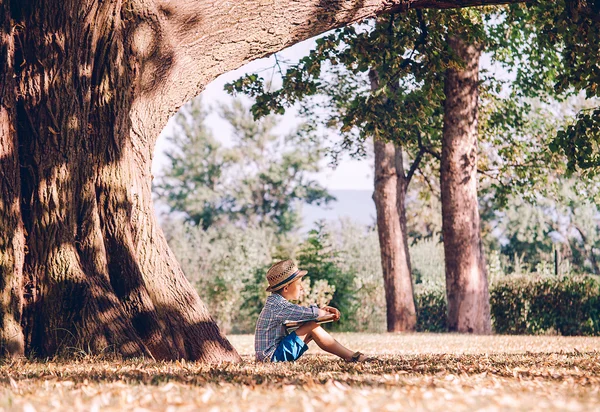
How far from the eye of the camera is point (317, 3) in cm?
889

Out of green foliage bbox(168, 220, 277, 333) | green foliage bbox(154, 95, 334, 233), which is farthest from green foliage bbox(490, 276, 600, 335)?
green foliage bbox(154, 95, 334, 233)

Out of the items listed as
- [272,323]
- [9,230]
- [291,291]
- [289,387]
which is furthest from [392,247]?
[289,387]

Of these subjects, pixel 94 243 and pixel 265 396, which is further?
pixel 94 243

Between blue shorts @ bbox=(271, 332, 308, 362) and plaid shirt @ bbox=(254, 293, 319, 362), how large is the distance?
0.22ft

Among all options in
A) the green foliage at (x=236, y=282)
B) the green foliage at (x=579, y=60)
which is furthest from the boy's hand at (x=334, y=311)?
the green foliage at (x=236, y=282)

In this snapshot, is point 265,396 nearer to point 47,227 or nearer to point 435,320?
point 47,227

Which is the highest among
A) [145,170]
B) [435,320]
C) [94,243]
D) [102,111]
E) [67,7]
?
[67,7]

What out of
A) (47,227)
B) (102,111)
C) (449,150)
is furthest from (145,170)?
(449,150)

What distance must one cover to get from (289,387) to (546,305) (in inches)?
691

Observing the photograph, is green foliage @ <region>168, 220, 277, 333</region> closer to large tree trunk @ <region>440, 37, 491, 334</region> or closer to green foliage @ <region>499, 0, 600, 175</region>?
large tree trunk @ <region>440, 37, 491, 334</region>

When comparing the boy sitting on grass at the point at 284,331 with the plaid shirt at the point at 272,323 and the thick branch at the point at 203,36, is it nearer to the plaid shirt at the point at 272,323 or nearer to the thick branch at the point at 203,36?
the plaid shirt at the point at 272,323

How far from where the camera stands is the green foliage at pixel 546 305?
67.8 feet

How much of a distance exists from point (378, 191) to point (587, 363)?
13761 millimetres

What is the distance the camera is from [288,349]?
8109 mm
